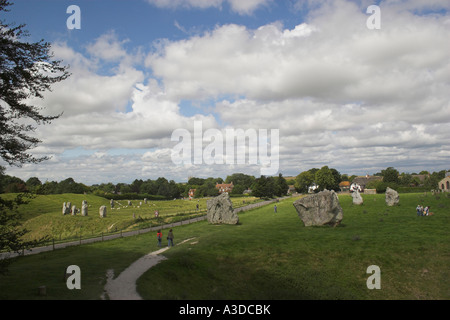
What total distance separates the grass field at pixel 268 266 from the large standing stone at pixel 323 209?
2.93 meters

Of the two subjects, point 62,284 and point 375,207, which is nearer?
point 62,284

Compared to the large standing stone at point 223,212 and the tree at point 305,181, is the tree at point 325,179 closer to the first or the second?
the tree at point 305,181

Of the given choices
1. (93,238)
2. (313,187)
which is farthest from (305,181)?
(93,238)

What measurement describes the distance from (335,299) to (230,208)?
2512 cm

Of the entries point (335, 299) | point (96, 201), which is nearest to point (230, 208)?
point (335, 299)

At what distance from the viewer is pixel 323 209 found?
125 ft

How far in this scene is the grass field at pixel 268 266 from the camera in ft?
65.6

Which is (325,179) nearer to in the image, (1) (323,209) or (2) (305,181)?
(2) (305,181)

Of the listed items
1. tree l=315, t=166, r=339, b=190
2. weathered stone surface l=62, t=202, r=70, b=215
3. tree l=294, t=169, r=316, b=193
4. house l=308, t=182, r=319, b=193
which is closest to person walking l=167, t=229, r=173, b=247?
weathered stone surface l=62, t=202, r=70, b=215

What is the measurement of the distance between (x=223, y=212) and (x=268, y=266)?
20.4 metres

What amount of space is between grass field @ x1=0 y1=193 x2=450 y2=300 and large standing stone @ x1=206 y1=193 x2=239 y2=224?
10.6 meters

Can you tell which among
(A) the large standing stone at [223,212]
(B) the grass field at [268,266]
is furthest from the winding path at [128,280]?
(A) the large standing stone at [223,212]

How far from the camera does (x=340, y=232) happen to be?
3447 cm
